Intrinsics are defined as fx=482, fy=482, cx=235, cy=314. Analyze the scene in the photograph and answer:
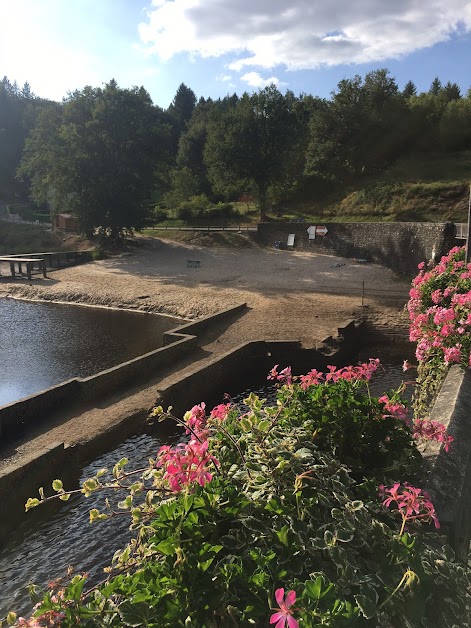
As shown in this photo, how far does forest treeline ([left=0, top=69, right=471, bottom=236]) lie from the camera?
3322cm

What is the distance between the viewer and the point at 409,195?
35844 millimetres

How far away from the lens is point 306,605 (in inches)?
72.6

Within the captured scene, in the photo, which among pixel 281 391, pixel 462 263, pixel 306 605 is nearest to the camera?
pixel 306 605

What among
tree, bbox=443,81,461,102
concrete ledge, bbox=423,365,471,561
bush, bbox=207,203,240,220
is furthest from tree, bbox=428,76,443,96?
concrete ledge, bbox=423,365,471,561

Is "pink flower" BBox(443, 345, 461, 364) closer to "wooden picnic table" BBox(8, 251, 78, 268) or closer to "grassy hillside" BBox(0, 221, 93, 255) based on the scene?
"wooden picnic table" BBox(8, 251, 78, 268)

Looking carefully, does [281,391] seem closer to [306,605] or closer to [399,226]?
[306,605]

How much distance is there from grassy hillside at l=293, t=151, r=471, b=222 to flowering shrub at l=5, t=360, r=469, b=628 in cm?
3353

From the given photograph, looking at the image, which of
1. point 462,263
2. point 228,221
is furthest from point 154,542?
point 228,221

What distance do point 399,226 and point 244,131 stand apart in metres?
13.5

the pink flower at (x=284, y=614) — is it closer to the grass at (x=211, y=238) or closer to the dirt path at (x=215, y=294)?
the dirt path at (x=215, y=294)

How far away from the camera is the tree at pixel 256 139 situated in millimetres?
33906

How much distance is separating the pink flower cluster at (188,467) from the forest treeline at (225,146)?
32489 mm

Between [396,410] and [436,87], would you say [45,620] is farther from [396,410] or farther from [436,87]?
[436,87]

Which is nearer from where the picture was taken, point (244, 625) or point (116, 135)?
point (244, 625)
